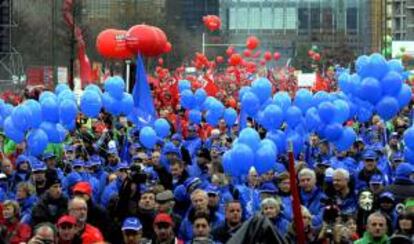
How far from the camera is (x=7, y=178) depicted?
13.3 meters

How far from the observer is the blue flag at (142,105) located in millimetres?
19359

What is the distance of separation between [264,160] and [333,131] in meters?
3.51

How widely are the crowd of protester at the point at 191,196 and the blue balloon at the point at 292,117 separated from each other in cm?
40

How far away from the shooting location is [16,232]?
10.1 metres

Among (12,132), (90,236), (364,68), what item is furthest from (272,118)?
(90,236)

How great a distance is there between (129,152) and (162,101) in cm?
747

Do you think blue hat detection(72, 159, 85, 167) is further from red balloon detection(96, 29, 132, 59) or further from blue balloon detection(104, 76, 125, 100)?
red balloon detection(96, 29, 132, 59)

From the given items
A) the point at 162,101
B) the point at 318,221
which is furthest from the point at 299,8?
the point at 318,221

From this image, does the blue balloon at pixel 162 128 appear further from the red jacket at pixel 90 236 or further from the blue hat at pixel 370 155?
the red jacket at pixel 90 236

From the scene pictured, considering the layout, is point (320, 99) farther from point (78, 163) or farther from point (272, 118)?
point (78, 163)

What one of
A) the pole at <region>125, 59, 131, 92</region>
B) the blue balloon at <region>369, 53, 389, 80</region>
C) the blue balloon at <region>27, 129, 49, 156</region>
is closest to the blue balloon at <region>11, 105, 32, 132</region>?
the blue balloon at <region>27, 129, 49, 156</region>

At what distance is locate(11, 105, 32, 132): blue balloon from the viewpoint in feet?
50.0

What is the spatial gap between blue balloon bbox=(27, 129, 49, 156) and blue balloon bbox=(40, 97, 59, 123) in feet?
2.07

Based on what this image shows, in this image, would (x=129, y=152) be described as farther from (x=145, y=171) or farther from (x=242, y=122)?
(x=145, y=171)
